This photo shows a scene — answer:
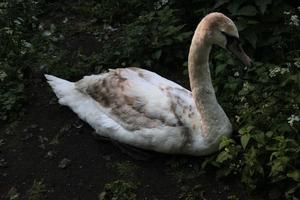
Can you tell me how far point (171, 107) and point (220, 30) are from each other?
93 centimetres

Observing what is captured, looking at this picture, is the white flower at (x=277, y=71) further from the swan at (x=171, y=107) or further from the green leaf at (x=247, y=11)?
the green leaf at (x=247, y=11)

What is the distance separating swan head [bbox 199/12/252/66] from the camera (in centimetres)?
593

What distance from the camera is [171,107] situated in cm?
636

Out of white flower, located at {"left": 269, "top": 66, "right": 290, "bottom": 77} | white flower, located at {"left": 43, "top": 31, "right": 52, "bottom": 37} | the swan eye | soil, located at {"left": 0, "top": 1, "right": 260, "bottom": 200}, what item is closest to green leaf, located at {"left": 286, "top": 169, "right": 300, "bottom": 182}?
soil, located at {"left": 0, "top": 1, "right": 260, "bottom": 200}

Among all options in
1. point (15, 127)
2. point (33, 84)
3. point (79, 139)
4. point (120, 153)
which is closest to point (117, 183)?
point (120, 153)

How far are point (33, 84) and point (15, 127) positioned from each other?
889 mm

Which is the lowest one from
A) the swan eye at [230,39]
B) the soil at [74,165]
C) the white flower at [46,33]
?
the soil at [74,165]

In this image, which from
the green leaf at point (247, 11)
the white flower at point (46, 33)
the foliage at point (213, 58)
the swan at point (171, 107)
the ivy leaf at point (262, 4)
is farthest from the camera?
the white flower at point (46, 33)

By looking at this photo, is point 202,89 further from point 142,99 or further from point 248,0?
point 248,0

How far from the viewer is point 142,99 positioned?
652 cm

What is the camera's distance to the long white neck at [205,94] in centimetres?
611

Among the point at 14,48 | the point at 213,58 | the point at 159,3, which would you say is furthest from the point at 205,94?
the point at 14,48

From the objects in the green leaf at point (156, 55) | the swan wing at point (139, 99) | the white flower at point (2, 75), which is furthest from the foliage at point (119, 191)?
the white flower at point (2, 75)

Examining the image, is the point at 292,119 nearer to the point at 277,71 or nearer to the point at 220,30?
the point at 277,71
